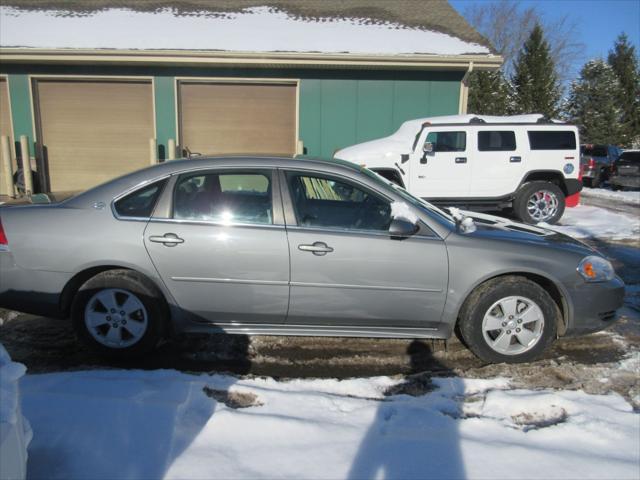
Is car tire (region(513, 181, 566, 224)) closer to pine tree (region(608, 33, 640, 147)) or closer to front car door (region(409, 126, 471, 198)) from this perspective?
front car door (region(409, 126, 471, 198))

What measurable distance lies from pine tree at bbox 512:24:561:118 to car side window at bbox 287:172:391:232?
1132 inches

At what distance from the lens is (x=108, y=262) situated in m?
3.46

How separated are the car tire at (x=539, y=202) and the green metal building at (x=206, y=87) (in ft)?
8.33

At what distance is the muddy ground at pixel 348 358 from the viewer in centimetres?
346

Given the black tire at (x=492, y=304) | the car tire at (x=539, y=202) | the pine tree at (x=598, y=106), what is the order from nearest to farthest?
the black tire at (x=492, y=304)
the car tire at (x=539, y=202)
the pine tree at (x=598, y=106)

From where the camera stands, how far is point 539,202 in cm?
940

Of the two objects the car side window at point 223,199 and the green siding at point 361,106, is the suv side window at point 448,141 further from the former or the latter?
the car side window at point 223,199

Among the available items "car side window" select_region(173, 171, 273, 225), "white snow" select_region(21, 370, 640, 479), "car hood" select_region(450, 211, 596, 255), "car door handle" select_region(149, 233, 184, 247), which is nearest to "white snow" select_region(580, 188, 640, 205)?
"car hood" select_region(450, 211, 596, 255)

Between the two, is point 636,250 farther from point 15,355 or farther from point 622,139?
point 622,139

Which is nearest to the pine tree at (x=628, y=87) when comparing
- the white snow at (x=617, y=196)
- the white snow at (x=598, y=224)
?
the white snow at (x=617, y=196)

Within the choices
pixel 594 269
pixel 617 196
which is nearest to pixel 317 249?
pixel 594 269

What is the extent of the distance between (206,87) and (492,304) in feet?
28.7

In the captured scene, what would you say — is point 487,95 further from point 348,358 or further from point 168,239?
point 168,239

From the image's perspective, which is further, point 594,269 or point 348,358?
point 348,358
